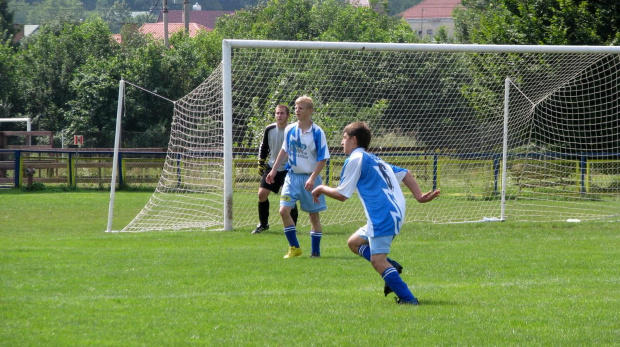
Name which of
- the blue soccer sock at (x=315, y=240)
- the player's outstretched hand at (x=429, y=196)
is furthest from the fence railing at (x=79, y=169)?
the player's outstretched hand at (x=429, y=196)

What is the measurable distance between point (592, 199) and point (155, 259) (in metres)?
12.7

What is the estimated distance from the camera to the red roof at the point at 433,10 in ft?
422

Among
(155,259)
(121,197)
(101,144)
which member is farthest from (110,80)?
(155,259)

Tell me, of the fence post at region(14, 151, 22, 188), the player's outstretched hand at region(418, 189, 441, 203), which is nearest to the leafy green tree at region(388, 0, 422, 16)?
the fence post at region(14, 151, 22, 188)

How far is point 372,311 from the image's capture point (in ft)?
21.4

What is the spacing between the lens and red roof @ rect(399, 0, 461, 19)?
128 meters

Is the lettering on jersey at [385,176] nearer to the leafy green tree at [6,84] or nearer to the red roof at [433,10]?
the leafy green tree at [6,84]

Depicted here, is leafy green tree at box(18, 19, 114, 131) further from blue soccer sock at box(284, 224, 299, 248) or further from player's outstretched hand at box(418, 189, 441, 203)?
player's outstretched hand at box(418, 189, 441, 203)

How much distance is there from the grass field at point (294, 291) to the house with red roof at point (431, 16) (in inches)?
4618

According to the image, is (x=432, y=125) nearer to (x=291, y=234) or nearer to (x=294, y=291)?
(x=291, y=234)

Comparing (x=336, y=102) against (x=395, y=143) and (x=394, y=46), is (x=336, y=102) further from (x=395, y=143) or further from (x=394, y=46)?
(x=394, y=46)

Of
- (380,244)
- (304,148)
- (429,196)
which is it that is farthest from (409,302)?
(304,148)

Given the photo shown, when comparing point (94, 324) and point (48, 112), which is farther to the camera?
point (48, 112)

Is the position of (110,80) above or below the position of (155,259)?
above
